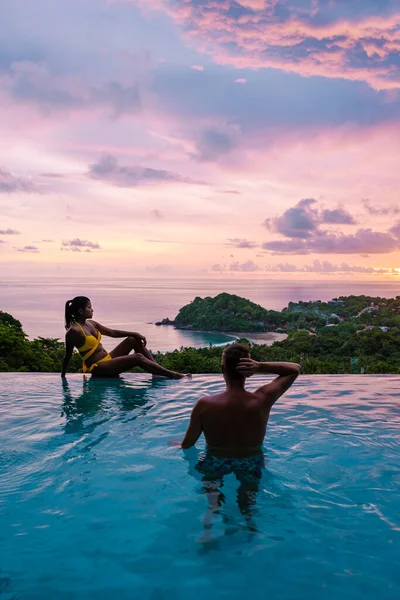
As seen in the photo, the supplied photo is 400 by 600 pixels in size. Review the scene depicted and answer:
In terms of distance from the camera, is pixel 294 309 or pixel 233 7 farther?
pixel 294 309

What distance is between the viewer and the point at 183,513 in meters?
3.51

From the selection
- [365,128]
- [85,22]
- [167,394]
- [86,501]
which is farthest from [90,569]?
[365,128]

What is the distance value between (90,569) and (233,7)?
12204mm

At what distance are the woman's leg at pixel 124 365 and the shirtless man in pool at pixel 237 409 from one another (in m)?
3.86

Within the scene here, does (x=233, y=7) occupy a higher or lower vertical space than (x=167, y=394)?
higher

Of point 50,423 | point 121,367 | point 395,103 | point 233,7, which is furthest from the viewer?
point 395,103

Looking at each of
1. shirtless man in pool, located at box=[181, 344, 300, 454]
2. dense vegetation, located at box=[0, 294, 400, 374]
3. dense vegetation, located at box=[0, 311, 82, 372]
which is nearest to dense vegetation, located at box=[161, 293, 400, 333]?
dense vegetation, located at box=[0, 294, 400, 374]

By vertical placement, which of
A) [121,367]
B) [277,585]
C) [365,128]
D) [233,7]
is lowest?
[277,585]

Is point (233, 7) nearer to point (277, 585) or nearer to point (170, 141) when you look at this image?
point (170, 141)

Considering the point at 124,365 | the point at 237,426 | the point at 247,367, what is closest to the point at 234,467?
the point at 237,426

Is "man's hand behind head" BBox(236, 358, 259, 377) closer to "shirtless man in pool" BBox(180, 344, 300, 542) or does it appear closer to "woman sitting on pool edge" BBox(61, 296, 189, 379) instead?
"shirtless man in pool" BBox(180, 344, 300, 542)

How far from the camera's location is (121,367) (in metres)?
7.68

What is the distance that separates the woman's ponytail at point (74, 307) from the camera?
7.36 metres

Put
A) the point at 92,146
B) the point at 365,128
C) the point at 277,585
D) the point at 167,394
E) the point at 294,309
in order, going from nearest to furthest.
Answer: the point at 277,585 < the point at 167,394 < the point at 365,128 < the point at 92,146 < the point at 294,309
